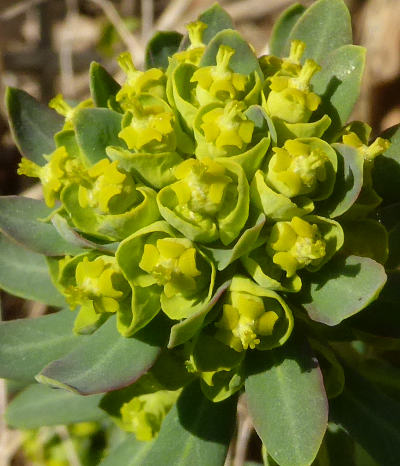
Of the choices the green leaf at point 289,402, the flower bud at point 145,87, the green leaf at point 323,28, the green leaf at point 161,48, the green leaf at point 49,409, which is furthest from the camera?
the green leaf at point 49,409

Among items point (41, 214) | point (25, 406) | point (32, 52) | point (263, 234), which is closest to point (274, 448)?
point (263, 234)

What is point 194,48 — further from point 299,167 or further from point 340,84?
point 299,167

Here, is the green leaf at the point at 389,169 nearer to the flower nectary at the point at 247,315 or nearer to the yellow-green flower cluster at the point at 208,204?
the yellow-green flower cluster at the point at 208,204

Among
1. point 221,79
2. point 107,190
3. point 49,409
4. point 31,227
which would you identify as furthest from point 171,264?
point 49,409

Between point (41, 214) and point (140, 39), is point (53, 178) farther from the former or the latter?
point (140, 39)

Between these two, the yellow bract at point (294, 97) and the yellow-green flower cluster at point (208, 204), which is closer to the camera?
the yellow-green flower cluster at point (208, 204)

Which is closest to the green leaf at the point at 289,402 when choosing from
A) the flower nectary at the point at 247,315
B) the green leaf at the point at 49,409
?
the flower nectary at the point at 247,315

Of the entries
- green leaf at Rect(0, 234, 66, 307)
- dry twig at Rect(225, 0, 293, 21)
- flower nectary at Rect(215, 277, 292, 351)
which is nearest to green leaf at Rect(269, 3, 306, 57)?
flower nectary at Rect(215, 277, 292, 351)
